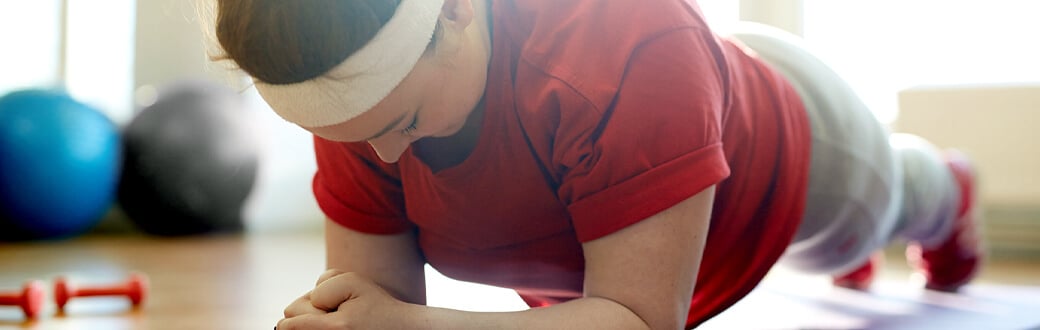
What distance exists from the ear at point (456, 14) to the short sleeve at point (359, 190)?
19 centimetres

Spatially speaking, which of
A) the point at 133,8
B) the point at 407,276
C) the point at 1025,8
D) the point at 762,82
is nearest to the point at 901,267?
the point at 1025,8

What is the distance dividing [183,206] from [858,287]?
1632mm

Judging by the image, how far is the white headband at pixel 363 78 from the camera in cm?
56

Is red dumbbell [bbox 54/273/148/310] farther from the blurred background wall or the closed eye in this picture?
the closed eye

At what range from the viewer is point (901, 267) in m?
1.76

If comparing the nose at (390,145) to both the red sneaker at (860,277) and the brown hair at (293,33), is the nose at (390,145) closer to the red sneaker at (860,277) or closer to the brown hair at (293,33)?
the brown hair at (293,33)

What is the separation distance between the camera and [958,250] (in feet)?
4.43

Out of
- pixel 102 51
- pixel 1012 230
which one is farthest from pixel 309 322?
pixel 102 51

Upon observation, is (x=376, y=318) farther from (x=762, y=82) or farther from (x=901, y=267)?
(x=901, y=267)

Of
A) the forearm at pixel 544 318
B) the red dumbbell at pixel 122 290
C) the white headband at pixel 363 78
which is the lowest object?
the red dumbbell at pixel 122 290

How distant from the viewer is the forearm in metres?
0.63

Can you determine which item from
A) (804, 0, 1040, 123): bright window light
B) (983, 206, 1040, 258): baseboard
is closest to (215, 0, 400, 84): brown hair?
(804, 0, 1040, 123): bright window light

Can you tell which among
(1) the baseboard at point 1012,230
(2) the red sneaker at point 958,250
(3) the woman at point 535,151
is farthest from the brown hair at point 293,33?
(1) the baseboard at point 1012,230

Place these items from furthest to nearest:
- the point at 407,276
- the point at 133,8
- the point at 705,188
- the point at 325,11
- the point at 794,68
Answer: the point at 133,8
the point at 794,68
the point at 407,276
the point at 705,188
the point at 325,11
